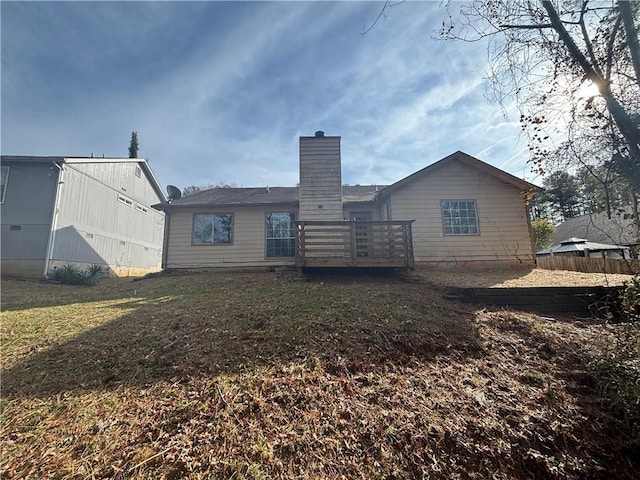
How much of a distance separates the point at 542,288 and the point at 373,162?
8.56 meters

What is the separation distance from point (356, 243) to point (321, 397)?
635cm

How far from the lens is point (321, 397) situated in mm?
2947

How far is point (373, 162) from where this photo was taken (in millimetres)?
12664

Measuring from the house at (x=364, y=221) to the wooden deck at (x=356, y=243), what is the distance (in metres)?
0.04

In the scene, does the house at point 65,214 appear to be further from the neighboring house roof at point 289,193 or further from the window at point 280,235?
the window at point 280,235

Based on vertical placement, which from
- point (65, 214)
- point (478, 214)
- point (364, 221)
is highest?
point (65, 214)

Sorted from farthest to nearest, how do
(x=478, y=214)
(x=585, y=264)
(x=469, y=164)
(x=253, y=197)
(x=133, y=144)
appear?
1. (x=133, y=144)
2. (x=253, y=197)
3. (x=585, y=264)
4. (x=469, y=164)
5. (x=478, y=214)

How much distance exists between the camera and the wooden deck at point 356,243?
343 inches

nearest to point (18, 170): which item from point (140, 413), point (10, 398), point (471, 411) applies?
point (10, 398)

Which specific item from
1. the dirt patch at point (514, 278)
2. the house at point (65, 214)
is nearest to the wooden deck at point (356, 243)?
the dirt patch at point (514, 278)

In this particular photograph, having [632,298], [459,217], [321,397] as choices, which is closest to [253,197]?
[459,217]

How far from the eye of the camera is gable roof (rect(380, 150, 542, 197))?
1065cm

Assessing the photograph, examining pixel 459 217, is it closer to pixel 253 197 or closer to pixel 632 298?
pixel 632 298

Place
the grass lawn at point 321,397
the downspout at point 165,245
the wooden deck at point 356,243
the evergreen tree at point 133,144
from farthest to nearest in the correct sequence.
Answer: the evergreen tree at point 133,144, the downspout at point 165,245, the wooden deck at point 356,243, the grass lawn at point 321,397
